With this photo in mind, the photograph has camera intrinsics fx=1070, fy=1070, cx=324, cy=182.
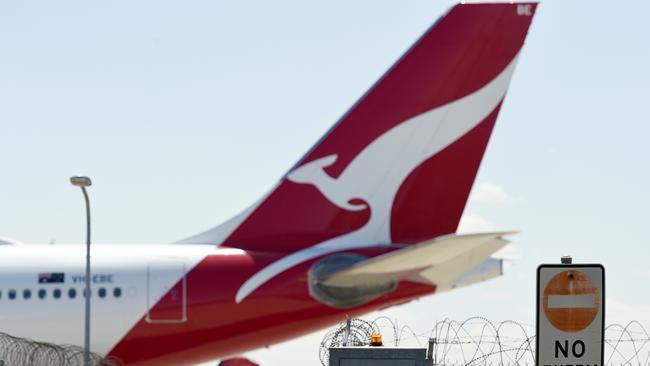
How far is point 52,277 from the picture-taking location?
912 inches

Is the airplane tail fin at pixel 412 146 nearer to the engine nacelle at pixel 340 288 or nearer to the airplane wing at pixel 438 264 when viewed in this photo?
the engine nacelle at pixel 340 288

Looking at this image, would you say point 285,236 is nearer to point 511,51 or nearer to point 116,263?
point 116,263

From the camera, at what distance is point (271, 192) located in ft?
79.0

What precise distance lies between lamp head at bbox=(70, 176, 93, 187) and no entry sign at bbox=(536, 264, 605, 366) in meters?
20.1

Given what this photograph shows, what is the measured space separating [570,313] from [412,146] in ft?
57.5

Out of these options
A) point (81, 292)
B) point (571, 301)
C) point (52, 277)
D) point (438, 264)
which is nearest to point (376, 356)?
point (438, 264)

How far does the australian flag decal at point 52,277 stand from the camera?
75.5 ft

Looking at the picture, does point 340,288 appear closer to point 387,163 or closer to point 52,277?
point 387,163

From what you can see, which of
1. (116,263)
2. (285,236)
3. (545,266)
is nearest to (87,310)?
(116,263)

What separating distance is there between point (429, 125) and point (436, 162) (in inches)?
32.5

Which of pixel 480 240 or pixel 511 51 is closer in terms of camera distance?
pixel 480 240

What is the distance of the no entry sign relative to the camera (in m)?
6.04

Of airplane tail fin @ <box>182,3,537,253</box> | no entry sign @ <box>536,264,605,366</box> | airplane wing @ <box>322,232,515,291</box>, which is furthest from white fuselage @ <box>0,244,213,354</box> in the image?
no entry sign @ <box>536,264,605,366</box>

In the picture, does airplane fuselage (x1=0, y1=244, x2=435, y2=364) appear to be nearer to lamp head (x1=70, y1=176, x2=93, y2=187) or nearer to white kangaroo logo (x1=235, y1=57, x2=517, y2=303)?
white kangaroo logo (x1=235, y1=57, x2=517, y2=303)
